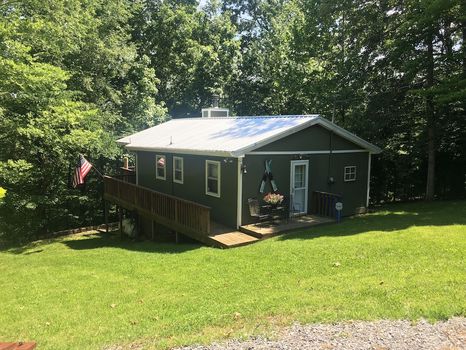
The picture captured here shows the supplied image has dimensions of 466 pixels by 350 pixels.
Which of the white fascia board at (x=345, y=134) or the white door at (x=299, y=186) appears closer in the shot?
the white door at (x=299, y=186)

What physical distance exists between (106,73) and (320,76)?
12.6m

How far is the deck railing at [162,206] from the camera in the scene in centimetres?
1198

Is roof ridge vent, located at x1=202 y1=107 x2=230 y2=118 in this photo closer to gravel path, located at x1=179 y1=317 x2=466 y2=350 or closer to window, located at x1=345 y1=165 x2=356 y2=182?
window, located at x1=345 y1=165 x2=356 y2=182

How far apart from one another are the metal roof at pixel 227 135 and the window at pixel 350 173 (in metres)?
0.97

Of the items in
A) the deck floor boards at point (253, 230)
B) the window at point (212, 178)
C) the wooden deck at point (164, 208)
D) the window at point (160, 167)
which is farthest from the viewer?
the window at point (160, 167)

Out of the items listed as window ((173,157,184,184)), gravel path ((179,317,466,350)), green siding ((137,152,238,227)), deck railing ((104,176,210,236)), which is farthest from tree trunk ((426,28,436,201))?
gravel path ((179,317,466,350))

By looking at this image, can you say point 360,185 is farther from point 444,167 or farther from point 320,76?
point 320,76

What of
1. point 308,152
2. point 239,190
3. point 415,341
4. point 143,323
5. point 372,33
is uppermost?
point 372,33

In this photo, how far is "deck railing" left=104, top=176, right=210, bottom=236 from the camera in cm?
1198

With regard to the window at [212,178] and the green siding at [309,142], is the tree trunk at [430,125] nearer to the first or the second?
the green siding at [309,142]

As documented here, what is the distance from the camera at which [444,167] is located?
19.7m

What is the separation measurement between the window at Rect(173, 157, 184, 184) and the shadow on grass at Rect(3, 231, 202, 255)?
8.69 feet

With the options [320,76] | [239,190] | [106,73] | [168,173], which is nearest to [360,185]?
[239,190]

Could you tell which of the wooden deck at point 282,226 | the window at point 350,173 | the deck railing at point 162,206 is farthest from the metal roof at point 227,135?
the wooden deck at point 282,226
